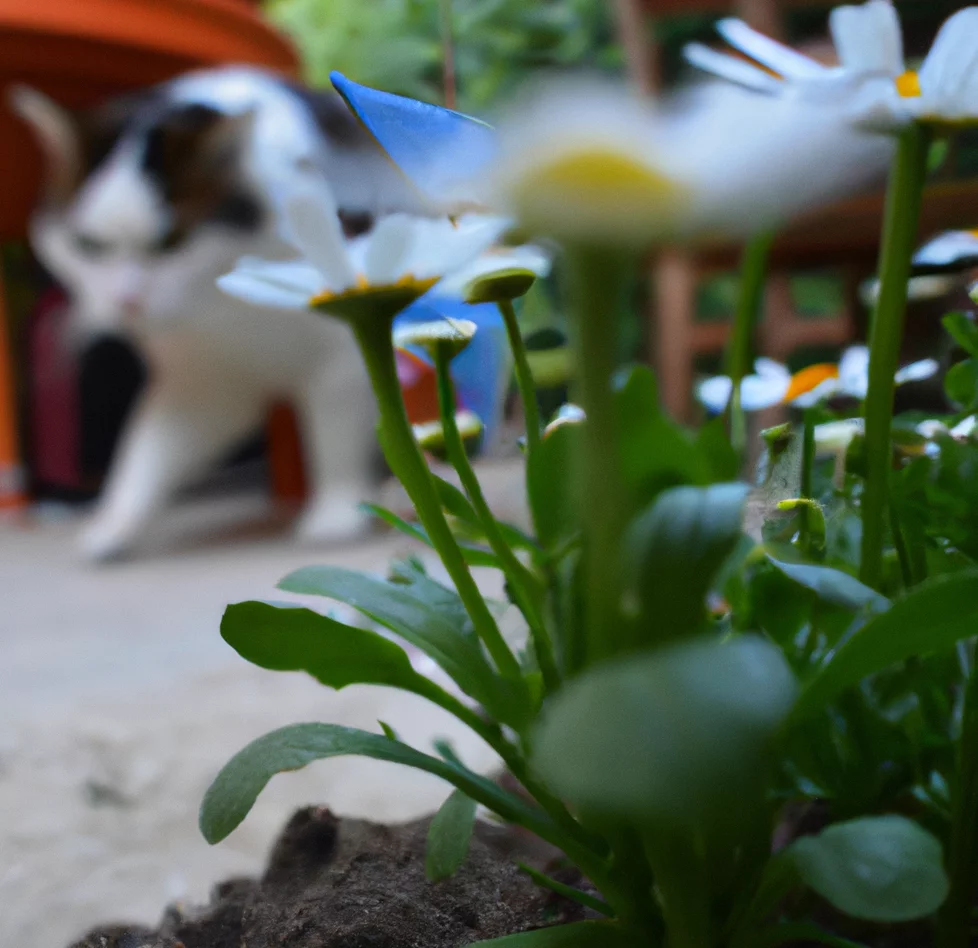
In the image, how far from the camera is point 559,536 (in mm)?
230

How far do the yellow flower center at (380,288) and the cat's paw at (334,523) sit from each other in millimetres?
1036

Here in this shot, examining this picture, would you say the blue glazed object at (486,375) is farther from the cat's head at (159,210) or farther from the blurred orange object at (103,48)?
the blurred orange object at (103,48)

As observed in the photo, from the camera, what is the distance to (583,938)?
21 cm

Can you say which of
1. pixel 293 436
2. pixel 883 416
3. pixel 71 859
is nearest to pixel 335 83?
pixel 883 416

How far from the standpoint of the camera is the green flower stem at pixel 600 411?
13 centimetres

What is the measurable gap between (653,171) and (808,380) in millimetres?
267

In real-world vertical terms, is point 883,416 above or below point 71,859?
above

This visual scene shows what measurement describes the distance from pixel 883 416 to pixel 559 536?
0.09 m

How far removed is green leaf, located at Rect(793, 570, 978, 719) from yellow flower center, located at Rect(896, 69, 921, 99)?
11cm

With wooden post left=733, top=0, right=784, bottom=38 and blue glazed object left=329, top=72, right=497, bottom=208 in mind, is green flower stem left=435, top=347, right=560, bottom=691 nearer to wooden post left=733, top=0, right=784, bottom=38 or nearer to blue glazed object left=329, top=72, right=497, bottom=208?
blue glazed object left=329, top=72, right=497, bottom=208

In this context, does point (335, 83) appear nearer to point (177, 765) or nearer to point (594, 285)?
point (594, 285)

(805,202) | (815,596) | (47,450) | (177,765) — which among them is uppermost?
(805,202)

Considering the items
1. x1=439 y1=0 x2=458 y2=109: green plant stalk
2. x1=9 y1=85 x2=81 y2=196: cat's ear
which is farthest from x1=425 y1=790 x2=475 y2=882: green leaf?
x1=9 y1=85 x2=81 y2=196: cat's ear

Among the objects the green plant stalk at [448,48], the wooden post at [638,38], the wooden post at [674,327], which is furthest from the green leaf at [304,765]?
the wooden post at [674,327]
